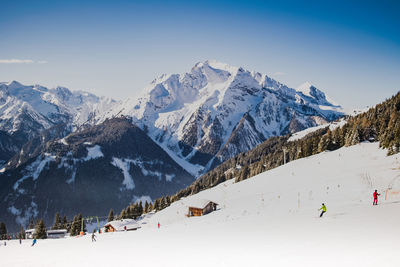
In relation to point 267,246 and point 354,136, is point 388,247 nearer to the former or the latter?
point 267,246

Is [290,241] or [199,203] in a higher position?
[199,203]

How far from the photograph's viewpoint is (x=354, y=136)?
7400 centimetres

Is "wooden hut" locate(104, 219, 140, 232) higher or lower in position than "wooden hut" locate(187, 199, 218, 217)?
lower

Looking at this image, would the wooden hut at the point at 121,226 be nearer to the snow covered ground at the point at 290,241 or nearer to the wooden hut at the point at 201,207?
the wooden hut at the point at 201,207

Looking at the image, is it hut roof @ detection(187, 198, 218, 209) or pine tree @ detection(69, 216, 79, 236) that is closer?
hut roof @ detection(187, 198, 218, 209)

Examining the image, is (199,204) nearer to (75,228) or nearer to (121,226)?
(121,226)

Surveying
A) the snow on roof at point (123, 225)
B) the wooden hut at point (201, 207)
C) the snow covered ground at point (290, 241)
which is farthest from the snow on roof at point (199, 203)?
the snow covered ground at point (290, 241)

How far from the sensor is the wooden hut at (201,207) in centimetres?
5797

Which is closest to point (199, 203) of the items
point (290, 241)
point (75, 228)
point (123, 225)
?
point (123, 225)

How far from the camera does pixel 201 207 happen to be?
58.7 metres

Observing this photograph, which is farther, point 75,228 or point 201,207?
Answer: point 75,228

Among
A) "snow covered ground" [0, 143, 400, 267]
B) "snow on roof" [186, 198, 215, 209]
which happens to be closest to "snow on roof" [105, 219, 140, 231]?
"snow on roof" [186, 198, 215, 209]

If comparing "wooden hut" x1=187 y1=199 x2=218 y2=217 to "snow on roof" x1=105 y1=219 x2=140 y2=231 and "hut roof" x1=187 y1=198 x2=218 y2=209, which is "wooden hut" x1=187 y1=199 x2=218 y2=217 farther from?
"snow on roof" x1=105 y1=219 x2=140 y2=231

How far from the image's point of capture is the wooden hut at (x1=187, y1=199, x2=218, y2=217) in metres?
58.0
